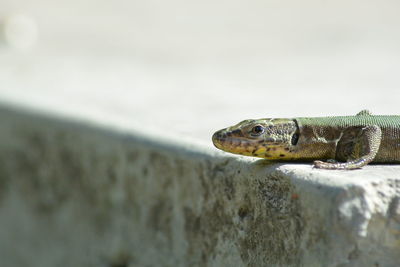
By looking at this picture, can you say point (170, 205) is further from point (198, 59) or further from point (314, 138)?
point (198, 59)

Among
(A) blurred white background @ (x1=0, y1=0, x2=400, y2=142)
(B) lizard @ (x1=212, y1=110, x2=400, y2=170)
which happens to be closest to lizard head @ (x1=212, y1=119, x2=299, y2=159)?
(B) lizard @ (x1=212, y1=110, x2=400, y2=170)

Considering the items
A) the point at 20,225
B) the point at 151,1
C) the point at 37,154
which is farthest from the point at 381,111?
the point at 151,1

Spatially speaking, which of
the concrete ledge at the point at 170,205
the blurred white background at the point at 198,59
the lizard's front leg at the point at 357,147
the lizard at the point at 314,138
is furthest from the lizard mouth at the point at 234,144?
the blurred white background at the point at 198,59

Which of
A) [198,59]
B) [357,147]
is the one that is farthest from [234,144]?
[198,59]

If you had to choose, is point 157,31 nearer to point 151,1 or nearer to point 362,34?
point 151,1

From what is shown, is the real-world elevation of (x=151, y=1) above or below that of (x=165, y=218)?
above

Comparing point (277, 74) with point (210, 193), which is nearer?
point (210, 193)

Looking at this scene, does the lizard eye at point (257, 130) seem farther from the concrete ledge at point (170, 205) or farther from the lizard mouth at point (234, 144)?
the concrete ledge at point (170, 205)
